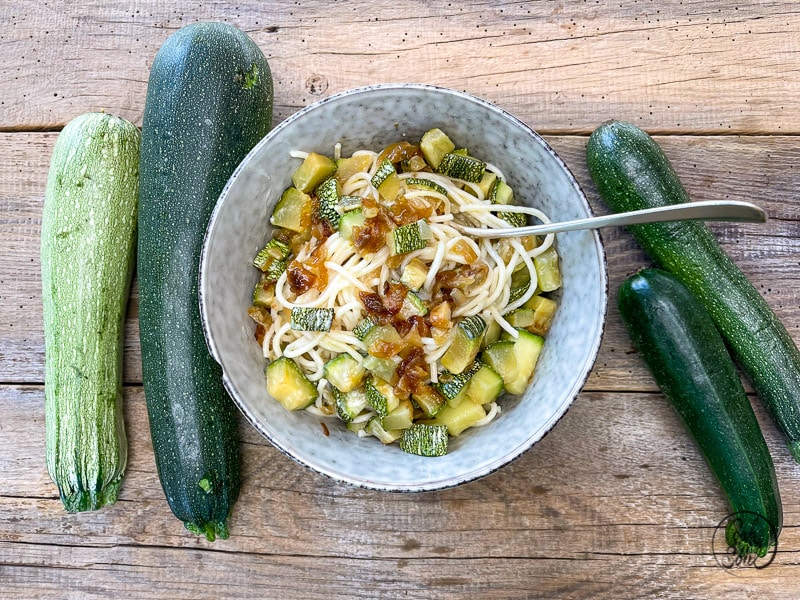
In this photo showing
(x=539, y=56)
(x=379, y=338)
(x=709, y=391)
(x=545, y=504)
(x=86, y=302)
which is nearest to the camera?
(x=379, y=338)

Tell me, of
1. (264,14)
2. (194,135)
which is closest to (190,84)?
(194,135)

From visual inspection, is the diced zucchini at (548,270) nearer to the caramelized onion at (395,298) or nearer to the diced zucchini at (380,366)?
the caramelized onion at (395,298)

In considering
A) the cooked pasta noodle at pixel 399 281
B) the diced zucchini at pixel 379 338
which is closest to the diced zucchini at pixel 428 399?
the cooked pasta noodle at pixel 399 281

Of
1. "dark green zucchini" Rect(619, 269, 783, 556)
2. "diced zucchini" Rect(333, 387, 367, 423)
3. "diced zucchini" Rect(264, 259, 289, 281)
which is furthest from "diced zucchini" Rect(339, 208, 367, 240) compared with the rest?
"dark green zucchini" Rect(619, 269, 783, 556)

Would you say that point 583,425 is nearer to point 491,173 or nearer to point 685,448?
point 685,448

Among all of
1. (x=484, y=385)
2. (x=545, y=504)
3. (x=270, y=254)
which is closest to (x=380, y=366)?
(x=484, y=385)

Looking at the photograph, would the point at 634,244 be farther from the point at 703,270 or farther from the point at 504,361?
the point at 504,361

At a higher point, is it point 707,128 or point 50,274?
point 707,128
